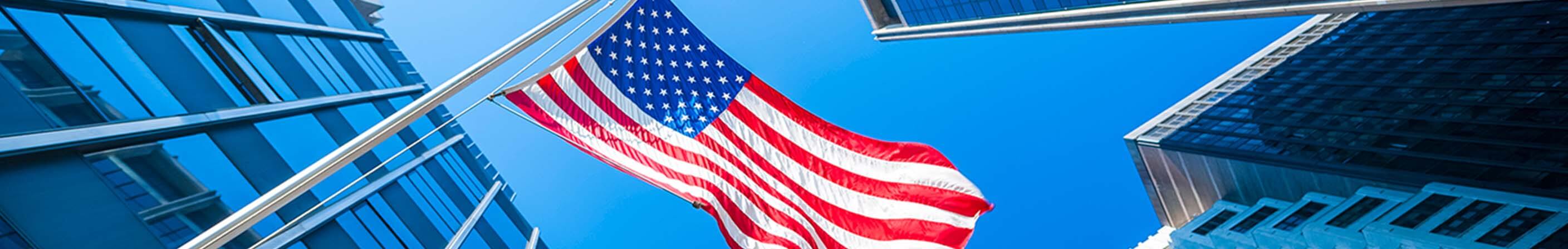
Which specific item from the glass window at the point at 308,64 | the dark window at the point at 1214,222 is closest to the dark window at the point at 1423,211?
the dark window at the point at 1214,222

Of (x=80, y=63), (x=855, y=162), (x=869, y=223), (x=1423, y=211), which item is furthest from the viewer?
(x=1423, y=211)

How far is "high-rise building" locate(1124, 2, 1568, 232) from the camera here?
7269cm

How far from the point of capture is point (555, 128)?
14531 millimetres

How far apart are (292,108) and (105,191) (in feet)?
21.1

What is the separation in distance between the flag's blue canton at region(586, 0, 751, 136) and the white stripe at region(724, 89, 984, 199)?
1.12ft

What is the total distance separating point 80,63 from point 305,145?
5.35 metres

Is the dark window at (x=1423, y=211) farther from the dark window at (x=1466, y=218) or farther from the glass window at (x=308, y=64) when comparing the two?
the glass window at (x=308, y=64)

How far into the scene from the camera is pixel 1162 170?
105312mm

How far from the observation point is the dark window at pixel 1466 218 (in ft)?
204

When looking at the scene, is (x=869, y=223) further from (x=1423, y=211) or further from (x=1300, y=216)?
(x=1300, y=216)

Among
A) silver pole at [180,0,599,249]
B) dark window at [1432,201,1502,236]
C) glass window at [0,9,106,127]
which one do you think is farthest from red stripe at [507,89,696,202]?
dark window at [1432,201,1502,236]

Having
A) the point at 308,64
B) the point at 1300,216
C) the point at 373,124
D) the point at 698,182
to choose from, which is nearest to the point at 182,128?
the point at 698,182

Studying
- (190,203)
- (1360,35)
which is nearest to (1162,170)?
(1360,35)

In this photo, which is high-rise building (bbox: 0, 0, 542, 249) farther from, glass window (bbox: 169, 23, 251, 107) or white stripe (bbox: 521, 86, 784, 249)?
white stripe (bbox: 521, 86, 784, 249)
